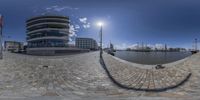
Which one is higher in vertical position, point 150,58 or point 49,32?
point 49,32

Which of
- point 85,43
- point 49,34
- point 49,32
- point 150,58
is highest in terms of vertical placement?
point 49,32

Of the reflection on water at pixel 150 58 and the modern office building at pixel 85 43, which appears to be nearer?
the reflection on water at pixel 150 58

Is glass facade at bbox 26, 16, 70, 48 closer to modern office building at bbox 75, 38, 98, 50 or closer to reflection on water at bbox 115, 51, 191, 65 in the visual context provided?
reflection on water at bbox 115, 51, 191, 65

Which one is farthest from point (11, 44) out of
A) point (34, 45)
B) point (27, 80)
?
point (27, 80)

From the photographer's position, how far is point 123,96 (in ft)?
27.3

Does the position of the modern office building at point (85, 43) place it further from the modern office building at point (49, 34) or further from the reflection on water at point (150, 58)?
the modern office building at point (49, 34)

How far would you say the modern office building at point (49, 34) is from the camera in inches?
3389

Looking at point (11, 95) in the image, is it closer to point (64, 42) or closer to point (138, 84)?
point (138, 84)

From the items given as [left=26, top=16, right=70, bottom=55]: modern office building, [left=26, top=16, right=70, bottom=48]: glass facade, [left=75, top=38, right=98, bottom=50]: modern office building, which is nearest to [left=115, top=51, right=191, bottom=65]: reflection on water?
[left=26, top=16, right=70, bottom=55]: modern office building

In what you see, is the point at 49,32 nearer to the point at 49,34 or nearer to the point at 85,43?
the point at 49,34

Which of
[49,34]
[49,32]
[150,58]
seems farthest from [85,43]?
[150,58]

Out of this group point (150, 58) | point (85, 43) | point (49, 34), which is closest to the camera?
point (150, 58)

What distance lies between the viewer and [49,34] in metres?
88.4

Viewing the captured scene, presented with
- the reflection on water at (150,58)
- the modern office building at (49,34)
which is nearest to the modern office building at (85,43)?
the reflection on water at (150,58)
